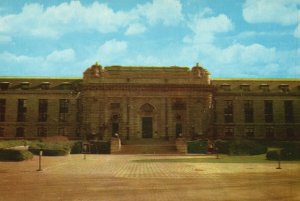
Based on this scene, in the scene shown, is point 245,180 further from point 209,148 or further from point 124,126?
point 124,126

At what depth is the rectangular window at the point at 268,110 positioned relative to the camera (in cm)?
7125

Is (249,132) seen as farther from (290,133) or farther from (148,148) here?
(148,148)

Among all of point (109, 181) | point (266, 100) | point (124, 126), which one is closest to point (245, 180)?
point (109, 181)

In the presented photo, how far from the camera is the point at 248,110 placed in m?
71.1

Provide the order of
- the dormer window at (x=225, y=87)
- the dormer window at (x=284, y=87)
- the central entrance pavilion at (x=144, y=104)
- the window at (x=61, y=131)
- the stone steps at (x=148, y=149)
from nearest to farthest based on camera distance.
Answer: the stone steps at (x=148, y=149)
the central entrance pavilion at (x=144, y=104)
the window at (x=61, y=131)
the dormer window at (x=225, y=87)
the dormer window at (x=284, y=87)

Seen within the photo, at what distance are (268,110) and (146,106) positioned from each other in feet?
82.2

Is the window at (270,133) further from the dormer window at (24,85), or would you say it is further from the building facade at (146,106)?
the dormer window at (24,85)

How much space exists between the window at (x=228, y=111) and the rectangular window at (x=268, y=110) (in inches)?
272

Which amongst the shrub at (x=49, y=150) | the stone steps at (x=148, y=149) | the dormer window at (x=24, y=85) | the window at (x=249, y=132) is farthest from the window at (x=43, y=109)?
the window at (x=249, y=132)

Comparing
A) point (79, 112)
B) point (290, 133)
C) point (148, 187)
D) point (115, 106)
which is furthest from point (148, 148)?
point (148, 187)

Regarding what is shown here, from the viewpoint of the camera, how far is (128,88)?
65.0 metres

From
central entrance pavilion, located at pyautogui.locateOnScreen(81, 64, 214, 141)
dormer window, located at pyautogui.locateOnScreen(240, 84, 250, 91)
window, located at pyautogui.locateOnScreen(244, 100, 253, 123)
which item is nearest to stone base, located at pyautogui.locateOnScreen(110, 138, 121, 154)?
central entrance pavilion, located at pyautogui.locateOnScreen(81, 64, 214, 141)

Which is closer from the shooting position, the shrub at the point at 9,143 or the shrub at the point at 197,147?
the shrub at the point at 9,143

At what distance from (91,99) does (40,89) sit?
11675 mm
